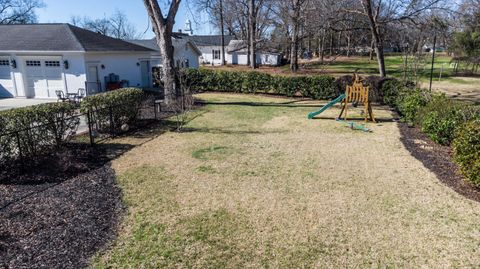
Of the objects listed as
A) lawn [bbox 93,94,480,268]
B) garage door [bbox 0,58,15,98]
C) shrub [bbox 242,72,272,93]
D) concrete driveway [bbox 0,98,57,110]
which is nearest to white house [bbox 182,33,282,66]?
shrub [bbox 242,72,272,93]

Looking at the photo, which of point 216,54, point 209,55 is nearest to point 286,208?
point 216,54

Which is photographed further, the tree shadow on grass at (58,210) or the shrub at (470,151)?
the shrub at (470,151)

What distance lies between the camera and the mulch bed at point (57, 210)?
13.5ft

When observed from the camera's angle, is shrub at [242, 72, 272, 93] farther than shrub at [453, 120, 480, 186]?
Yes

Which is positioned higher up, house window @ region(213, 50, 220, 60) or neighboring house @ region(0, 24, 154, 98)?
house window @ region(213, 50, 220, 60)

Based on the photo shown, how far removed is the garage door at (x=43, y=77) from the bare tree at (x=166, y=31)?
18.3ft

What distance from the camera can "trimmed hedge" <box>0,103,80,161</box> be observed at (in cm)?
679

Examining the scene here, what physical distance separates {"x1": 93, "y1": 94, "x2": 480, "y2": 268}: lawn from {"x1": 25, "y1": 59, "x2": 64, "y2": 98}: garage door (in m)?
9.58

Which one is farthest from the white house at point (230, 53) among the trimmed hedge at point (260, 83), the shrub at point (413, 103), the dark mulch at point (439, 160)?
the dark mulch at point (439, 160)

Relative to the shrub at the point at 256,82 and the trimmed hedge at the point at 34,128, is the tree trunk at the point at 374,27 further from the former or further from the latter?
the trimmed hedge at the point at 34,128

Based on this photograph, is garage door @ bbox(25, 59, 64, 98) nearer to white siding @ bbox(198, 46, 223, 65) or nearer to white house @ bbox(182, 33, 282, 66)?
white house @ bbox(182, 33, 282, 66)

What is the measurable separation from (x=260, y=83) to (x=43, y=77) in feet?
38.0

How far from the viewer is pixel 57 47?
15922 millimetres

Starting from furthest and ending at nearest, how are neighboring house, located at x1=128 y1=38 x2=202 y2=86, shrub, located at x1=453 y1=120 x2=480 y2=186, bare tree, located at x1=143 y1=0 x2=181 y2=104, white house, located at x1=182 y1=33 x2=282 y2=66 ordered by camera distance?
white house, located at x1=182 y1=33 x2=282 y2=66 < neighboring house, located at x1=128 y1=38 x2=202 y2=86 < bare tree, located at x1=143 y1=0 x2=181 y2=104 < shrub, located at x1=453 y1=120 x2=480 y2=186
